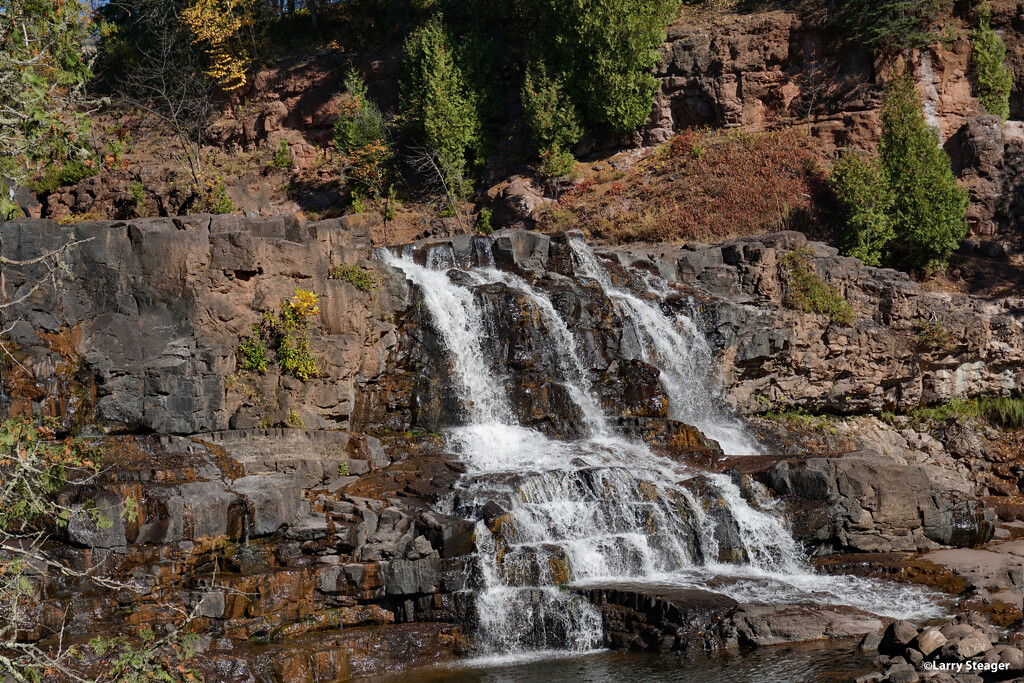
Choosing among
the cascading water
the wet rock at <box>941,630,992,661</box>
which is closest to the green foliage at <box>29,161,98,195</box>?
the cascading water

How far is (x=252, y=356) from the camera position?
16297 millimetres

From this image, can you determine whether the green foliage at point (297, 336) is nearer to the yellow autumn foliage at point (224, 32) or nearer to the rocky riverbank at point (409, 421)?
the rocky riverbank at point (409, 421)

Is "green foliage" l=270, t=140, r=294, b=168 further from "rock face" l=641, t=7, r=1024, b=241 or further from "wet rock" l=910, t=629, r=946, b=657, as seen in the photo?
"wet rock" l=910, t=629, r=946, b=657

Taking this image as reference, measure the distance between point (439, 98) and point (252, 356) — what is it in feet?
65.8

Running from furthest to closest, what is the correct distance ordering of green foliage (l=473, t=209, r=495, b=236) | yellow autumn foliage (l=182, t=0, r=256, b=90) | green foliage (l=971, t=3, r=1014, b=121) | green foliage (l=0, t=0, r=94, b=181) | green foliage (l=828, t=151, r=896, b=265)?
1. yellow autumn foliage (l=182, t=0, r=256, b=90)
2. green foliage (l=473, t=209, r=495, b=236)
3. green foliage (l=971, t=3, r=1014, b=121)
4. green foliage (l=828, t=151, r=896, b=265)
5. green foliage (l=0, t=0, r=94, b=181)

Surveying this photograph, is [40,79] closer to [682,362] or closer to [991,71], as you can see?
[682,362]

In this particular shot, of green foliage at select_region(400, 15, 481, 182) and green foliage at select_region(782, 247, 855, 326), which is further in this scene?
green foliage at select_region(400, 15, 481, 182)

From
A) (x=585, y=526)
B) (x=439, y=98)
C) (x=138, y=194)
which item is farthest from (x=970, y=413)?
(x=138, y=194)

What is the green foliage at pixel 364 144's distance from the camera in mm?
34312

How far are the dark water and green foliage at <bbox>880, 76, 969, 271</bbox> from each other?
19.6 m

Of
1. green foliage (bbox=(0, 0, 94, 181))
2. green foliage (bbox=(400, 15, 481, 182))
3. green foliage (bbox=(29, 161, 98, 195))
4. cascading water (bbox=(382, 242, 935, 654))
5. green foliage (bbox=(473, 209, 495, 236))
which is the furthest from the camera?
green foliage (bbox=(400, 15, 481, 182))

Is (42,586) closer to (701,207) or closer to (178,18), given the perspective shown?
(701,207)

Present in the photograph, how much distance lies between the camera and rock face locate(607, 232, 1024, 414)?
2212 centimetres

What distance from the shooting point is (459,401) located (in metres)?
18.6
